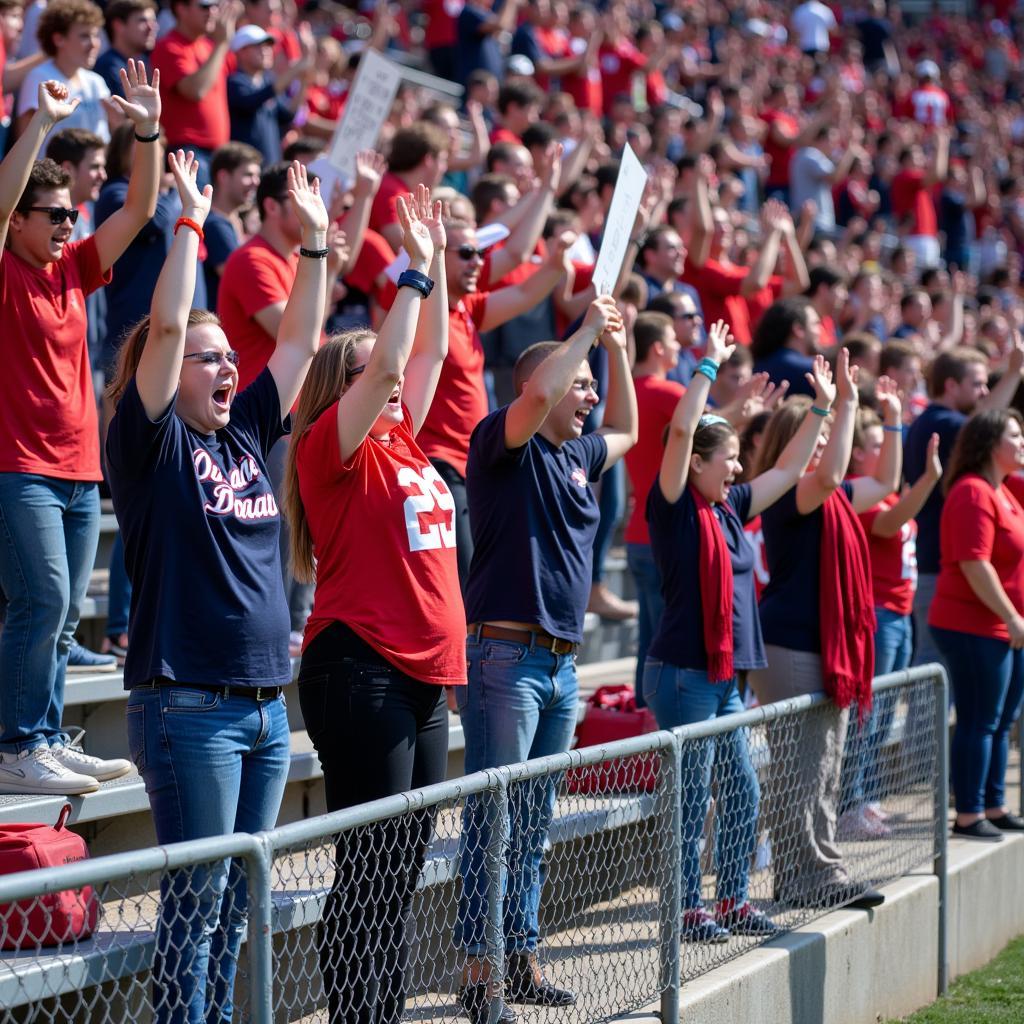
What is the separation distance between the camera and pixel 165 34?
838 cm

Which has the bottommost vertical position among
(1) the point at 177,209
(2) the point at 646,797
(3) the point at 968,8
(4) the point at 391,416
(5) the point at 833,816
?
(5) the point at 833,816

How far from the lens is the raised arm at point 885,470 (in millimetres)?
6113

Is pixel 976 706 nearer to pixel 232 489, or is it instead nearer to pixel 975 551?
pixel 975 551

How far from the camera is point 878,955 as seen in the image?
5434 millimetres

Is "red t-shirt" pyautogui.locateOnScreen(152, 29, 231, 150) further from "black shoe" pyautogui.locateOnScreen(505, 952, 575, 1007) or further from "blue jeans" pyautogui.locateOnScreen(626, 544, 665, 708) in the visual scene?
"black shoe" pyautogui.locateOnScreen(505, 952, 575, 1007)

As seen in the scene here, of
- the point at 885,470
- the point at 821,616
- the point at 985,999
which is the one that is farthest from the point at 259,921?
the point at 885,470

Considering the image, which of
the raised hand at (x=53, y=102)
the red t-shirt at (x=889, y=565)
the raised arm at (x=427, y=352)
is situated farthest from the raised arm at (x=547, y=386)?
the red t-shirt at (x=889, y=565)

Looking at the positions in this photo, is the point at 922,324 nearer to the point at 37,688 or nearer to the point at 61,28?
the point at 61,28

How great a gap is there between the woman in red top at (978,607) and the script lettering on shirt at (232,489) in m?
3.74

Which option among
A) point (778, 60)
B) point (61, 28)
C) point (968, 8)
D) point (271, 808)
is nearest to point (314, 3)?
point (778, 60)

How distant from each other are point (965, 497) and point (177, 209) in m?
3.21


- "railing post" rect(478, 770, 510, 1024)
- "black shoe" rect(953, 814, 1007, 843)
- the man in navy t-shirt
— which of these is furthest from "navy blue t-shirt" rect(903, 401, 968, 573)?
"railing post" rect(478, 770, 510, 1024)

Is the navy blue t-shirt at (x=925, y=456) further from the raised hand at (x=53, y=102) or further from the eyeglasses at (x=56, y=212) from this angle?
the raised hand at (x=53, y=102)

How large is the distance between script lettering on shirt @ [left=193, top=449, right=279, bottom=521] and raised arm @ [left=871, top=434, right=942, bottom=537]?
348 centimetres
